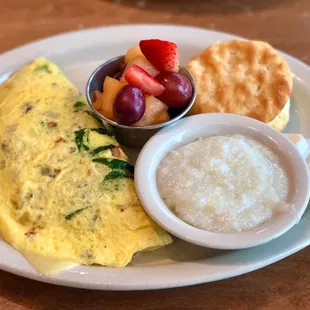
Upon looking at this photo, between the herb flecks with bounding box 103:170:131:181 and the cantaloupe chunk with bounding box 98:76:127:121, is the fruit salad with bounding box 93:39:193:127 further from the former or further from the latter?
the herb flecks with bounding box 103:170:131:181

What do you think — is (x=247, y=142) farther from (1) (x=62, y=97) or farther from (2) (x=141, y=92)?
(1) (x=62, y=97)

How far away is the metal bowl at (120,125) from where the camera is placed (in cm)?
167

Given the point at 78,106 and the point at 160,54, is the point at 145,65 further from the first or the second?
the point at 78,106

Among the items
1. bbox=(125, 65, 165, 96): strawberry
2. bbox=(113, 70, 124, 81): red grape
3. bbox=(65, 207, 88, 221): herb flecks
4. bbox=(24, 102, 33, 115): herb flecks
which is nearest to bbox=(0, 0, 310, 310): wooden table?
bbox=(24, 102, 33, 115): herb flecks

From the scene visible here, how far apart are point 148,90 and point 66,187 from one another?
0.46 m

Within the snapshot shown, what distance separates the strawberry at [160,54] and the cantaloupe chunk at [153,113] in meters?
0.14

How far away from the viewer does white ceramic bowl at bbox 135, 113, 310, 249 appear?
4.33ft

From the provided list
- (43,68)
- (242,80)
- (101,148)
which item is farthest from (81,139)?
(242,80)

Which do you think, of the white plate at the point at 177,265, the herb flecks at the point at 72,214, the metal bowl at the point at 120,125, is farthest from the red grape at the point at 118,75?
the white plate at the point at 177,265

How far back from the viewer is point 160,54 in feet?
5.52

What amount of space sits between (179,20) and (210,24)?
0.19 metres

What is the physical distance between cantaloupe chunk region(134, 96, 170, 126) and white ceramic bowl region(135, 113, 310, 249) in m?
0.05

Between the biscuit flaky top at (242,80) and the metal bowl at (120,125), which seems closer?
the metal bowl at (120,125)

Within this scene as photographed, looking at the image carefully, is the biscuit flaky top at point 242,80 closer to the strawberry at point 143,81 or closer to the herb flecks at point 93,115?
the strawberry at point 143,81
